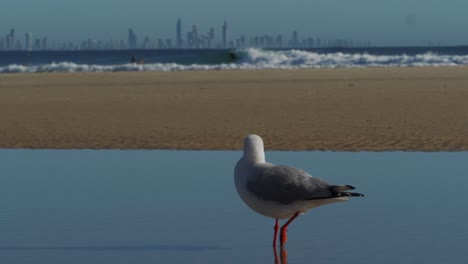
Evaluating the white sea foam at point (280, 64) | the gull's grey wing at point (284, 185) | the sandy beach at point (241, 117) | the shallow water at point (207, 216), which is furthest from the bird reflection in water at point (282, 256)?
the white sea foam at point (280, 64)

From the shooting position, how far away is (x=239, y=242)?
7992mm

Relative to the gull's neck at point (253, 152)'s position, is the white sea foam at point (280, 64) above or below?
below

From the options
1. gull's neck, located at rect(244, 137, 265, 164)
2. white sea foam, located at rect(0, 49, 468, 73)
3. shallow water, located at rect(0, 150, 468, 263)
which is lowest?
white sea foam, located at rect(0, 49, 468, 73)

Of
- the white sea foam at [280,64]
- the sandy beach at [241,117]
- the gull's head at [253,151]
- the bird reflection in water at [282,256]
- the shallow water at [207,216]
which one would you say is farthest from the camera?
the white sea foam at [280,64]

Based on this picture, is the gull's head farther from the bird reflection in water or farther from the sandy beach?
the sandy beach

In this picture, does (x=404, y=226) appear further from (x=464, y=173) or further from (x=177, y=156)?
(x=177, y=156)

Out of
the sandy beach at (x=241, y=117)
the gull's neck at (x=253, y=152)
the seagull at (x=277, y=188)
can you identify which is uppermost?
the gull's neck at (x=253, y=152)

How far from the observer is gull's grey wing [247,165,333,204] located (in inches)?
294

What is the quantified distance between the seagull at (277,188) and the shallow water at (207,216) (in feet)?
1.01

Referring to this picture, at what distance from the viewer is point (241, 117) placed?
20.9 metres

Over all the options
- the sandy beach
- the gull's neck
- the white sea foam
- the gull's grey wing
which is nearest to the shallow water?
the gull's grey wing

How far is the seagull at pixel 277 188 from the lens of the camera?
7.48 m

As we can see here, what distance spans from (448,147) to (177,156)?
3907 millimetres

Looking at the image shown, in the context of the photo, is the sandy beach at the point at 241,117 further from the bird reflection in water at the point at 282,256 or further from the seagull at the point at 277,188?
the bird reflection in water at the point at 282,256
